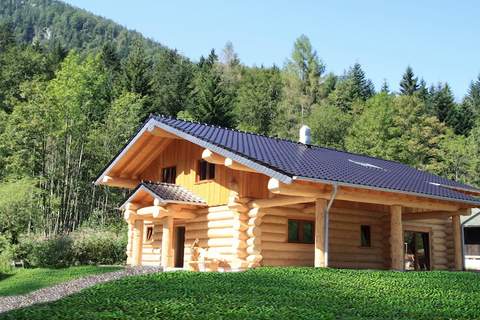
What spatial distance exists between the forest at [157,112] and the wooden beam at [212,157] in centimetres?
1282

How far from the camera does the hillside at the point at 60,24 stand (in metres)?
123

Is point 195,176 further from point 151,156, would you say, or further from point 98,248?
point 98,248

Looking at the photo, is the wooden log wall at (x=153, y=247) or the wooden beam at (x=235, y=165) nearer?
the wooden beam at (x=235, y=165)

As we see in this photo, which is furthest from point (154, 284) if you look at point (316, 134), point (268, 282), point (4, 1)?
point (4, 1)

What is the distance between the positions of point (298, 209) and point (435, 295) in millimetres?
5605

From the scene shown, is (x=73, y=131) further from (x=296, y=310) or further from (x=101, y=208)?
(x=296, y=310)

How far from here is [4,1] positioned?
147m

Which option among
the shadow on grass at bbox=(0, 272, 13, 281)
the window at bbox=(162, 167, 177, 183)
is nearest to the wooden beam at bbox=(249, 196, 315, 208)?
the window at bbox=(162, 167, 177, 183)

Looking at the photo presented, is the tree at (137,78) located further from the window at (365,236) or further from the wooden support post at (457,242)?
the wooden support post at (457,242)

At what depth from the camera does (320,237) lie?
1230 centimetres

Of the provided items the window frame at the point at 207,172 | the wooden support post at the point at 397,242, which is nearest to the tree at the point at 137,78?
the window frame at the point at 207,172

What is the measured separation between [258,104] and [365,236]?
→ 34.9m

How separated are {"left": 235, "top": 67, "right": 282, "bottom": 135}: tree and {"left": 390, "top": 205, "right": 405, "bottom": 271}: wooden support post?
32016 millimetres

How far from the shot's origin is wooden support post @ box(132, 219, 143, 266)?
53.8ft
